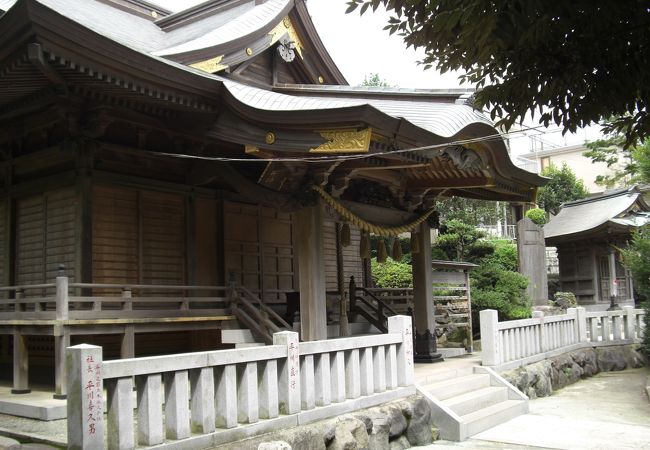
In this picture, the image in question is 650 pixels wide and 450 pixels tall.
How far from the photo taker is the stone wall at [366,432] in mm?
6625

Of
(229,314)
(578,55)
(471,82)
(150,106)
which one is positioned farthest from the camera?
(229,314)

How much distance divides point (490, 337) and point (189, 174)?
650 centimetres

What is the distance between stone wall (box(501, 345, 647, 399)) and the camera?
1298 centimetres

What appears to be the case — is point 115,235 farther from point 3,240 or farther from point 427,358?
point 427,358

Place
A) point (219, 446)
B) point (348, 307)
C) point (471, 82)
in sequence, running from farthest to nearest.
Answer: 1. point (348, 307)
2. point (219, 446)
3. point (471, 82)

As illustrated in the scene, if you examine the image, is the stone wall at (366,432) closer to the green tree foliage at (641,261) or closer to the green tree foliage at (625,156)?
the green tree foliage at (625,156)

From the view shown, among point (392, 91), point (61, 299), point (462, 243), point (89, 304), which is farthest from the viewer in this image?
point (462, 243)

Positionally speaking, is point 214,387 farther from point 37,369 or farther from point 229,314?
point 37,369

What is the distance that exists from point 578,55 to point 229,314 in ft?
25.0

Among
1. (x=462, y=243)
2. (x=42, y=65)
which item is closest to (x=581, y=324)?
(x=462, y=243)

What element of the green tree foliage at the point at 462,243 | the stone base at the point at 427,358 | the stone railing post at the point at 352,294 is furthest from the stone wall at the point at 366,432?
the green tree foliage at the point at 462,243

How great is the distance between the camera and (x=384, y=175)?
12.0 m

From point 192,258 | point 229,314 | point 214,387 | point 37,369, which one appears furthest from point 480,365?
point 37,369

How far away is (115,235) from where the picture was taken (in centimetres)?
1051
